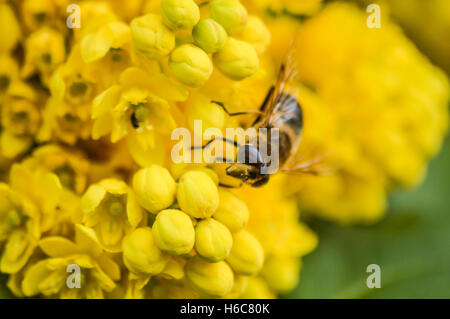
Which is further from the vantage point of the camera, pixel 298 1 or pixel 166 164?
pixel 298 1

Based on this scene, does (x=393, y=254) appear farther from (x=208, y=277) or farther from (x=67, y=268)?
(x=67, y=268)

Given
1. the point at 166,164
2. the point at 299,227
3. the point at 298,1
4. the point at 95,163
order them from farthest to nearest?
1. the point at 299,227
2. the point at 298,1
3. the point at 95,163
4. the point at 166,164

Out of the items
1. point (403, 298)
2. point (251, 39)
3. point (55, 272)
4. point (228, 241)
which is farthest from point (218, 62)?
point (403, 298)

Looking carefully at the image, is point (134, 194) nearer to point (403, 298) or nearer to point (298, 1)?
point (298, 1)

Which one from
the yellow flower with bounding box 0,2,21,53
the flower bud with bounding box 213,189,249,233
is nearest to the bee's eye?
the flower bud with bounding box 213,189,249,233

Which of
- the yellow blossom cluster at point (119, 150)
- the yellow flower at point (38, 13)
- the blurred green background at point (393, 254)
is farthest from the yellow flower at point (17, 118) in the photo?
the blurred green background at point (393, 254)

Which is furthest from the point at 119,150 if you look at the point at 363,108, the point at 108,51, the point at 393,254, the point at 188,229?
the point at 393,254

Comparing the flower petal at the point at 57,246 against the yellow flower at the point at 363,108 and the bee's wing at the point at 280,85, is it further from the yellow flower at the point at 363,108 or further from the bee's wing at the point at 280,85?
the yellow flower at the point at 363,108

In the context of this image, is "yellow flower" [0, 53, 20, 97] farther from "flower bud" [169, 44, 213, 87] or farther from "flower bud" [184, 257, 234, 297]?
"flower bud" [184, 257, 234, 297]
